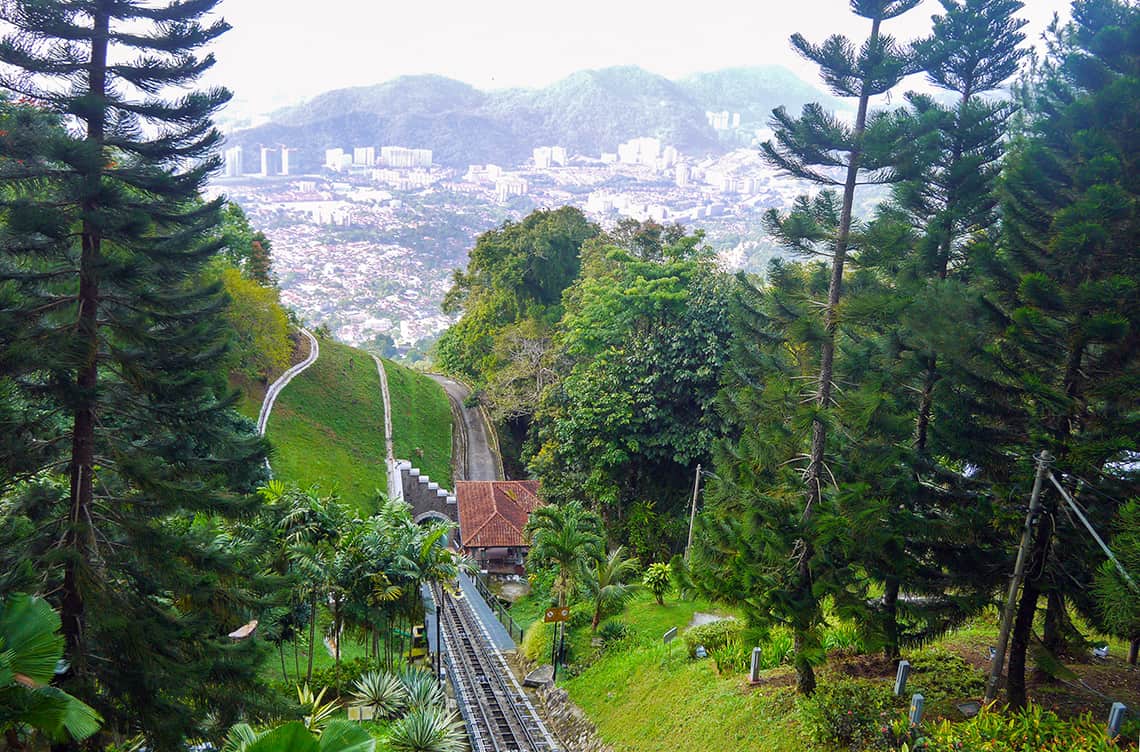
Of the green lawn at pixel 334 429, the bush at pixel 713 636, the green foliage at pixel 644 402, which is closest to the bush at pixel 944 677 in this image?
the bush at pixel 713 636

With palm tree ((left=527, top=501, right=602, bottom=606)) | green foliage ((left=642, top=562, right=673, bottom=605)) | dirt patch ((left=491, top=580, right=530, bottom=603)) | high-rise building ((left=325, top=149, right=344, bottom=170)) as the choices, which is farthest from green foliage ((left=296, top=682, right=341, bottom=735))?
high-rise building ((left=325, top=149, right=344, bottom=170))

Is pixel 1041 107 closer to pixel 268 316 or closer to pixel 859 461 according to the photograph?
Answer: pixel 859 461

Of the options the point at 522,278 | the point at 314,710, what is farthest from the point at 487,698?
the point at 522,278

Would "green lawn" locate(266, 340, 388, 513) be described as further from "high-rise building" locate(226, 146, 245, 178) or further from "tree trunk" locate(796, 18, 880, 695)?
"high-rise building" locate(226, 146, 245, 178)

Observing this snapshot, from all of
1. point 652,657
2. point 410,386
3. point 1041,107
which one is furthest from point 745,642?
point 410,386

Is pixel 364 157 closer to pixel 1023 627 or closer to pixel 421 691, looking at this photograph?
pixel 421 691

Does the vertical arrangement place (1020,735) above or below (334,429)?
above
